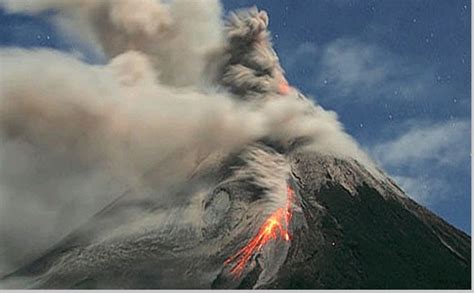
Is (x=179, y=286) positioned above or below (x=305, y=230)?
below

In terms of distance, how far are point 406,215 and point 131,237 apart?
44.2 feet

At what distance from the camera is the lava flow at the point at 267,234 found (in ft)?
106

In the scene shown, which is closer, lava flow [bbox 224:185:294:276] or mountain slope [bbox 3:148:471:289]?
mountain slope [bbox 3:148:471:289]

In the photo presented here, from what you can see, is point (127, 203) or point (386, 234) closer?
point (386, 234)

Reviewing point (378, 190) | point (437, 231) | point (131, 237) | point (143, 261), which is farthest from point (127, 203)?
point (437, 231)

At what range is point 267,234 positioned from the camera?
1425 inches

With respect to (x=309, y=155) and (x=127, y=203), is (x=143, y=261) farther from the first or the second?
(x=309, y=155)

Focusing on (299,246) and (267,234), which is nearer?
(299,246)

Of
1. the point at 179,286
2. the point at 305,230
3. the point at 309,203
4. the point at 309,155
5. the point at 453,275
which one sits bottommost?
the point at 179,286

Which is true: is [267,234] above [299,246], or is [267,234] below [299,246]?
above

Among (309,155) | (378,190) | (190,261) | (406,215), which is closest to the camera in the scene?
(190,261)

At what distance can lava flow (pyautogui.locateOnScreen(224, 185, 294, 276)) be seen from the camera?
32.2m

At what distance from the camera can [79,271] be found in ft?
106

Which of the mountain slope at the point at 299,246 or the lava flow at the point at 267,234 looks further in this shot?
the lava flow at the point at 267,234
